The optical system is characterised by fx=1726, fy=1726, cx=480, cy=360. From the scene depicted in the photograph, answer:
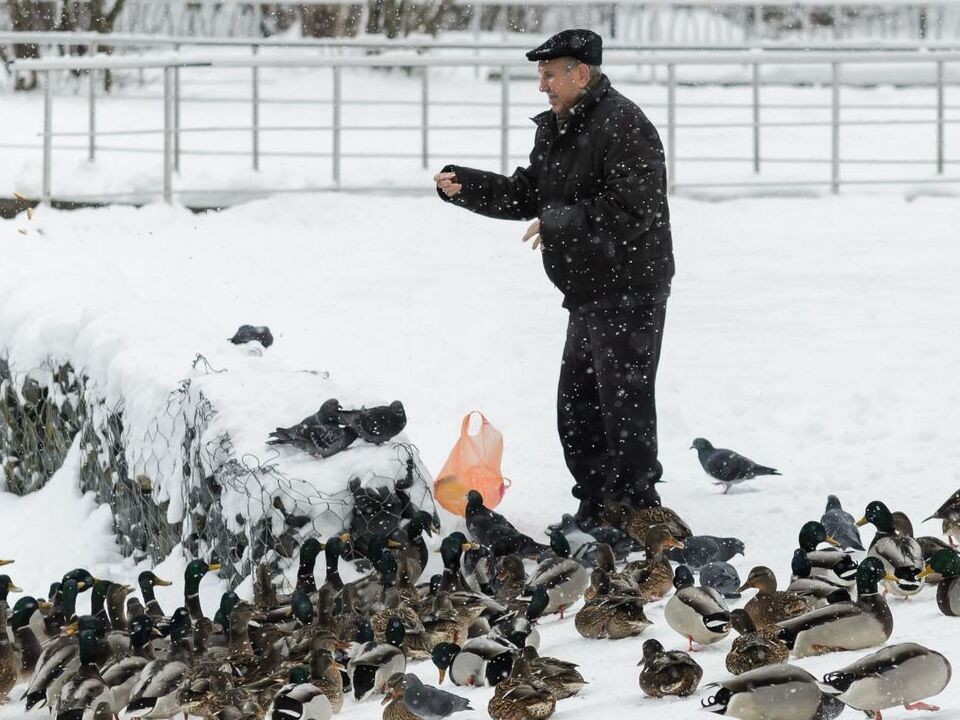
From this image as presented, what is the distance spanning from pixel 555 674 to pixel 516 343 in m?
5.86

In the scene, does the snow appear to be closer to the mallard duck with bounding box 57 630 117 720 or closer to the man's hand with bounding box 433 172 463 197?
the mallard duck with bounding box 57 630 117 720

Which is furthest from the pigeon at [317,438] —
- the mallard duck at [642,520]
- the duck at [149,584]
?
the mallard duck at [642,520]

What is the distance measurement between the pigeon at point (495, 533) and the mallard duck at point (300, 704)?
6.66ft

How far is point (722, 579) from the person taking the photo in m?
7.16

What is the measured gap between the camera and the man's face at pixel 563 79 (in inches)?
304

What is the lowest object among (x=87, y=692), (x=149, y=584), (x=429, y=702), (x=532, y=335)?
(x=87, y=692)

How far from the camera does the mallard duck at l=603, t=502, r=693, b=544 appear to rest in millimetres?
7891

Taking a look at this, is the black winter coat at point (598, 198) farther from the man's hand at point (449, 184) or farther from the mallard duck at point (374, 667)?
the mallard duck at point (374, 667)

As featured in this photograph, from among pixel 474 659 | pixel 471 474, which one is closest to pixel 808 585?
pixel 474 659

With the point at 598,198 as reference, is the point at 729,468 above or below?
below

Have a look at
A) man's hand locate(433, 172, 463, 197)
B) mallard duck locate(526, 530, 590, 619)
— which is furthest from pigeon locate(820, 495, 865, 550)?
man's hand locate(433, 172, 463, 197)

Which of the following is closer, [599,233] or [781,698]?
[781,698]

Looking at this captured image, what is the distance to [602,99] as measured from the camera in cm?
779

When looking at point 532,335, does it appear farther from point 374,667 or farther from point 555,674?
point 555,674
